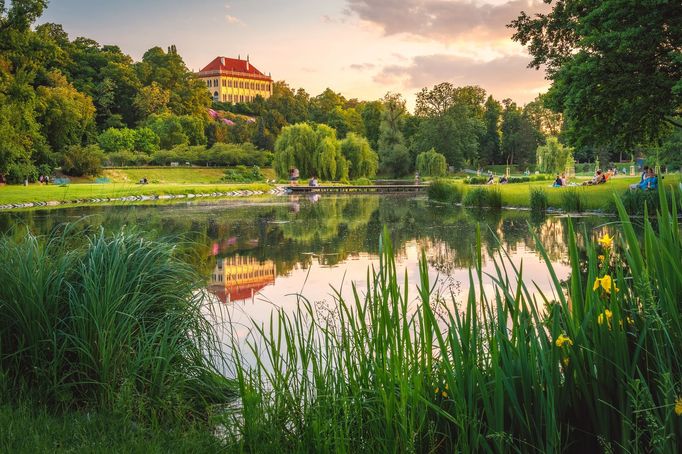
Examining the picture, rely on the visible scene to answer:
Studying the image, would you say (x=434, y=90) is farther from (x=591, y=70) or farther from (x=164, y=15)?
(x=591, y=70)

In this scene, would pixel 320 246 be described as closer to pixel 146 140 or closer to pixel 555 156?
pixel 555 156

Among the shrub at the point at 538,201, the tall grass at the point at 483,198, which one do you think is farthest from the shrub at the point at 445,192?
the shrub at the point at 538,201

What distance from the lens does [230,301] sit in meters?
7.54

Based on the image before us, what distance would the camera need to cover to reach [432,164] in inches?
2233

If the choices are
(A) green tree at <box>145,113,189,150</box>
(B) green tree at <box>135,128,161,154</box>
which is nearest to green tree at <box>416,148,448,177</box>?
(A) green tree at <box>145,113,189,150</box>

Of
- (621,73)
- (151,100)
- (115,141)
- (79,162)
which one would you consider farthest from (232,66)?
(621,73)

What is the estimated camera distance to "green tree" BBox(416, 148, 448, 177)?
56.6m

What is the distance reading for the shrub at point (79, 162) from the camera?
47.1 meters

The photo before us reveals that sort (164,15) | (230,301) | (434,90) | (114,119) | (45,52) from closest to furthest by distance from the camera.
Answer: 1. (230,301)
2. (45,52)
3. (164,15)
4. (114,119)
5. (434,90)

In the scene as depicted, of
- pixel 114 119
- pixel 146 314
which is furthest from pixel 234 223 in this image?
pixel 114 119

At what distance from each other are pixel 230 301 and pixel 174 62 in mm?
79708

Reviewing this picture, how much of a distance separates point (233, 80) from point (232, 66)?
5.06 meters

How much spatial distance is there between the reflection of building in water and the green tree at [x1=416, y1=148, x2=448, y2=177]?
4634cm

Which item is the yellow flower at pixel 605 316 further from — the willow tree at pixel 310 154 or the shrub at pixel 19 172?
the willow tree at pixel 310 154
